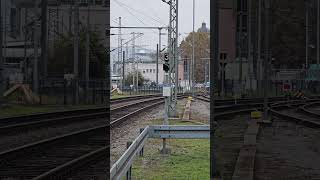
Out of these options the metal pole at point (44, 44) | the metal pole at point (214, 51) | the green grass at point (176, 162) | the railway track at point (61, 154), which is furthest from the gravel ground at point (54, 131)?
the green grass at point (176, 162)

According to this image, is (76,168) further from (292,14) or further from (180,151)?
(180,151)

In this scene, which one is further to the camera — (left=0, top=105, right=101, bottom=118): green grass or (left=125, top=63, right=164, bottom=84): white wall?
(left=125, top=63, right=164, bottom=84): white wall

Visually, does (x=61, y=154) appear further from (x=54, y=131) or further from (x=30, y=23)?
(x=30, y=23)

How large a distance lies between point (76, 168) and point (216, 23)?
6.73 ft

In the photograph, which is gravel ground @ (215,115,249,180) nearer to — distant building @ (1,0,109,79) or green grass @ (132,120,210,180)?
distant building @ (1,0,109,79)

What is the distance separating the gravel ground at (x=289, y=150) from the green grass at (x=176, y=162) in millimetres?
3100

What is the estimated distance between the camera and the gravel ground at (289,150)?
2838mm

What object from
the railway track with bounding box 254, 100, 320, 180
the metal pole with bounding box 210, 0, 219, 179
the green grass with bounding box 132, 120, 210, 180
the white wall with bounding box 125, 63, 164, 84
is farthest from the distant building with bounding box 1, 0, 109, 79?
the white wall with bounding box 125, 63, 164, 84

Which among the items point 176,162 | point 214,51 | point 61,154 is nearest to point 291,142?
point 214,51

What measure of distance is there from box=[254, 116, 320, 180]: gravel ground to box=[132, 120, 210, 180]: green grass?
310 cm

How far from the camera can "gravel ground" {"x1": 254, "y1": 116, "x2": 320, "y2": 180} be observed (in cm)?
284

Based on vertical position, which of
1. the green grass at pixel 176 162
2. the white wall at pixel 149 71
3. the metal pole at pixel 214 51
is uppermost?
the white wall at pixel 149 71

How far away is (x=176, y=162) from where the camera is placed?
8266 millimetres

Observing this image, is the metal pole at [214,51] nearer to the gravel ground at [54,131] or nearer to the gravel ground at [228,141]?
the gravel ground at [228,141]
